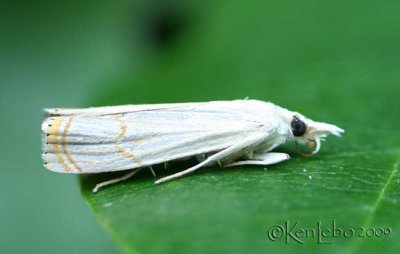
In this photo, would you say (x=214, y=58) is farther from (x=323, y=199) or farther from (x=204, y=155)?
(x=323, y=199)

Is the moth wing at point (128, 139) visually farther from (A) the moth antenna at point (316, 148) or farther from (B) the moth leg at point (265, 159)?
(A) the moth antenna at point (316, 148)

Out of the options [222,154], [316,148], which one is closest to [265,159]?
[222,154]

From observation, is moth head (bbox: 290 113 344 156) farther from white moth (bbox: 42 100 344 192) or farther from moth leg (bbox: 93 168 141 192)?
moth leg (bbox: 93 168 141 192)

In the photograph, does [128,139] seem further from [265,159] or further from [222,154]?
[265,159]

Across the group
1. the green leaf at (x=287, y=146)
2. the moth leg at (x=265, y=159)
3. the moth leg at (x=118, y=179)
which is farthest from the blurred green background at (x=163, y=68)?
the moth leg at (x=118, y=179)

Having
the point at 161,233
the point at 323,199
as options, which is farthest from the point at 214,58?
the point at 161,233

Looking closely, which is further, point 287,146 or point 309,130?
point 287,146
